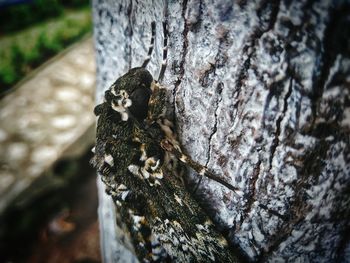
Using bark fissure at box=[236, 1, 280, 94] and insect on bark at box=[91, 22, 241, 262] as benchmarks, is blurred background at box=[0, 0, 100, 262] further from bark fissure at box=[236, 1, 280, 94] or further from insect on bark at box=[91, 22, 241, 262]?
bark fissure at box=[236, 1, 280, 94]

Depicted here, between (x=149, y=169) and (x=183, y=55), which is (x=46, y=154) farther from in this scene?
(x=183, y=55)

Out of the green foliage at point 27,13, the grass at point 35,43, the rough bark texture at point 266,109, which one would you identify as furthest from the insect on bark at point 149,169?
the green foliage at point 27,13

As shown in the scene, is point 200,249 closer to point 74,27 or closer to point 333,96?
point 333,96

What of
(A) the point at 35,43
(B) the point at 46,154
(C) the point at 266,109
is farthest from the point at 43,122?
(C) the point at 266,109

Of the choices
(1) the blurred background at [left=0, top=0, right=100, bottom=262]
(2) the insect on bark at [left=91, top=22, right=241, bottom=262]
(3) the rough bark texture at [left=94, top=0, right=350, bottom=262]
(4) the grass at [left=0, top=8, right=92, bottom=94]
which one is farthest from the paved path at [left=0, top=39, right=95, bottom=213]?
(3) the rough bark texture at [left=94, top=0, right=350, bottom=262]

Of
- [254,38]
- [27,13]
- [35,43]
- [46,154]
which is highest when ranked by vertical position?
[254,38]

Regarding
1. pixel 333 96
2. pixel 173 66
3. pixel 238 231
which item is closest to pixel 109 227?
pixel 238 231

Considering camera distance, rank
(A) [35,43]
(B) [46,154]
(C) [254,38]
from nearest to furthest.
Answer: (C) [254,38]
(B) [46,154]
(A) [35,43]

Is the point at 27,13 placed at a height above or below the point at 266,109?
below
